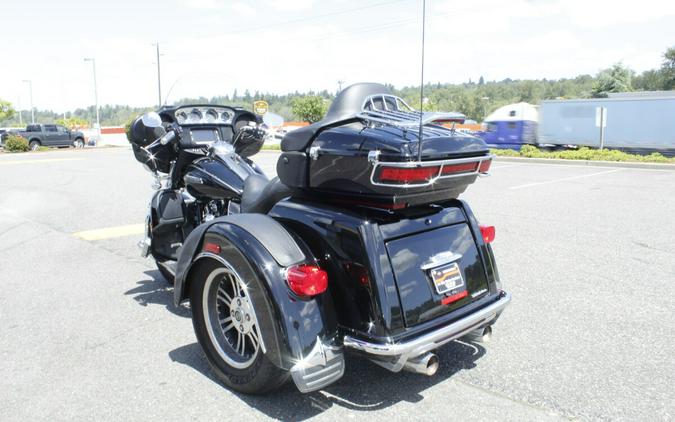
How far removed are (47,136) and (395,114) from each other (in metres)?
38.9

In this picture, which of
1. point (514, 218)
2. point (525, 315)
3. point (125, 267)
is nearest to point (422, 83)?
point (525, 315)

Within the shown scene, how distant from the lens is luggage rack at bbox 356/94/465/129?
3.09 metres

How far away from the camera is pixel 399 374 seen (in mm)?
3350

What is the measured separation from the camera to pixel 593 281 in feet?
16.8

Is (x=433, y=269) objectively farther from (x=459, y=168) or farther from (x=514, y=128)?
(x=514, y=128)

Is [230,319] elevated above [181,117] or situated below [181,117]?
below

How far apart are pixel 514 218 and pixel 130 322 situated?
5.78 meters

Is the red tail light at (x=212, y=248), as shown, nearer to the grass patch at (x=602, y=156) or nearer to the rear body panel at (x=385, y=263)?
the rear body panel at (x=385, y=263)

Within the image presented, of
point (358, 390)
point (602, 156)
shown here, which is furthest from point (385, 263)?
point (602, 156)

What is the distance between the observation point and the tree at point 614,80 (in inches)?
2830

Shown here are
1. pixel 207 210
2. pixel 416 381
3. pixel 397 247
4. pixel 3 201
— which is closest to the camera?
pixel 397 247

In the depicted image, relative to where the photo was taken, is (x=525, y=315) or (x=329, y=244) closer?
(x=329, y=244)

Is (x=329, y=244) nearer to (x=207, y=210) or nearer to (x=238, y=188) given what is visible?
(x=238, y=188)

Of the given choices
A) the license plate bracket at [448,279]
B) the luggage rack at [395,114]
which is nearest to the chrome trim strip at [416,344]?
the license plate bracket at [448,279]
